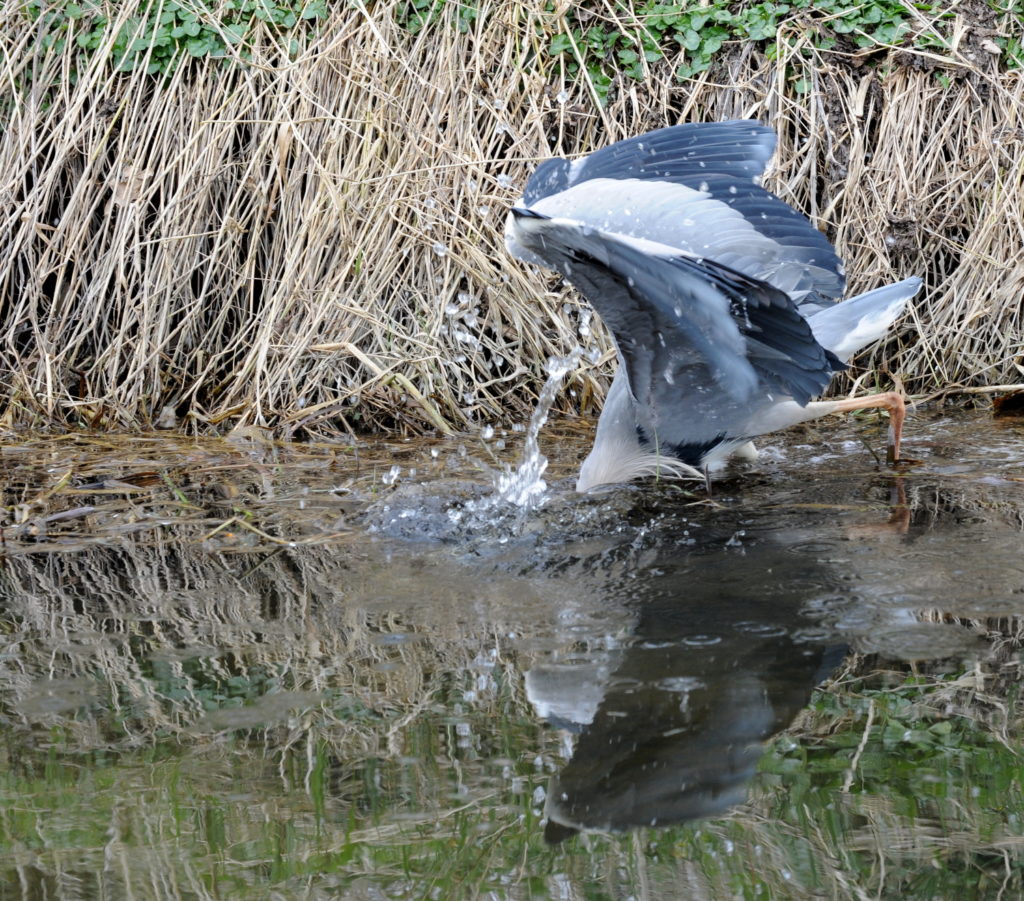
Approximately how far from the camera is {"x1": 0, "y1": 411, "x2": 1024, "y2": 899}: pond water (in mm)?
1572

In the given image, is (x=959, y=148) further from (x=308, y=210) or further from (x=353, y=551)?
(x=353, y=551)

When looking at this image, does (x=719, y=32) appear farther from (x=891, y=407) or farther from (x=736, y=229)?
(x=891, y=407)

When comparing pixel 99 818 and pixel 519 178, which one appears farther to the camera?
pixel 519 178

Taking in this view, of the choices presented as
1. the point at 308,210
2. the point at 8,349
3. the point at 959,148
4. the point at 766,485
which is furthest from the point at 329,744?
the point at 959,148

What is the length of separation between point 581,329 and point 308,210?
3.56 feet

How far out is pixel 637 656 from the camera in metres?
2.22

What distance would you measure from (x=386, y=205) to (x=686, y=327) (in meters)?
1.62

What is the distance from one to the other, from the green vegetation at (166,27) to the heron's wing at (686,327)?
80.1 inches

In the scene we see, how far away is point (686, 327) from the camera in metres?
3.19

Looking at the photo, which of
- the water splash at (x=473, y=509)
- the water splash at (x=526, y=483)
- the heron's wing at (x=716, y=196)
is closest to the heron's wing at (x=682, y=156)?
the heron's wing at (x=716, y=196)

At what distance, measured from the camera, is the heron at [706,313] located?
321 cm

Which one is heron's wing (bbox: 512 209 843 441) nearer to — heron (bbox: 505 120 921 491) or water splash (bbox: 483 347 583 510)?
heron (bbox: 505 120 921 491)

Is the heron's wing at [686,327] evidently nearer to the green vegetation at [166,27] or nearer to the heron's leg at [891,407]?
the heron's leg at [891,407]

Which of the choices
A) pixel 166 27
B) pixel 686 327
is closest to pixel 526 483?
pixel 686 327
